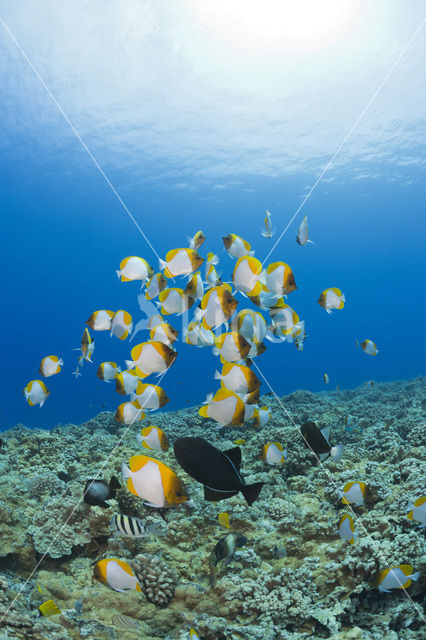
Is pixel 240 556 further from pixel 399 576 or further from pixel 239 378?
pixel 239 378

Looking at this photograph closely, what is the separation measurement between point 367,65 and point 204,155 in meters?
11.4

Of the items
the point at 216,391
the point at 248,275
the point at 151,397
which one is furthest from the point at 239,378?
the point at 151,397

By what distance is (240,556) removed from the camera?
3.94 metres

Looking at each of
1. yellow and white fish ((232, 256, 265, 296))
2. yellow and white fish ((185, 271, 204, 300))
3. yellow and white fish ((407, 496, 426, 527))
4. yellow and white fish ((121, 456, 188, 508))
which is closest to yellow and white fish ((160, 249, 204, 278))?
yellow and white fish ((185, 271, 204, 300))

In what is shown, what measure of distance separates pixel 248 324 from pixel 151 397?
4.50ft

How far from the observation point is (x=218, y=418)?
2.81 m

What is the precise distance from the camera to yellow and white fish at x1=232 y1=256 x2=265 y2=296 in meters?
3.69

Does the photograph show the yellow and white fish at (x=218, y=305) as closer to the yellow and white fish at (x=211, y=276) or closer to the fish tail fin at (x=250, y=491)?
the yellow and white fish at (x=211, y=276)

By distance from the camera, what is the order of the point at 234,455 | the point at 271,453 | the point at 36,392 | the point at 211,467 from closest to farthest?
1. the point at 211,467
2. the point at 234,455
3. the point at 271,453
4. the point at 36,392

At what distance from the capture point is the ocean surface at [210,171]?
4.18m

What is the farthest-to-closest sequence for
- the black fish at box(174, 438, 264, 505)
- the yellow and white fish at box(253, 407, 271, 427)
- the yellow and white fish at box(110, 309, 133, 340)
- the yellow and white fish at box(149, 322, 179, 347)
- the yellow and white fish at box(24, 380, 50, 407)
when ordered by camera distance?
the yellow and white fish at box(24, 380, 50, 407) < the yellow and white fish at box(110, 309, 133, 340) < the yellow and white fish at box(253, 407, 271, 427) < the yellow and white fish at box(149, 322, 179, 347) < the black fish at box(174, 438, 264, 505)

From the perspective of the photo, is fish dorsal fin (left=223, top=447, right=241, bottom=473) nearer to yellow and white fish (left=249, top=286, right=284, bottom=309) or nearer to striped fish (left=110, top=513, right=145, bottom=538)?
striped fish (left=110, top=513, right=145, bottom=538)

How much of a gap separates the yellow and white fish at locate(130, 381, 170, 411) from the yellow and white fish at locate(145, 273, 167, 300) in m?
1.11

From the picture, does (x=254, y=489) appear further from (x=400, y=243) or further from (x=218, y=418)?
(x=400, y=243)
